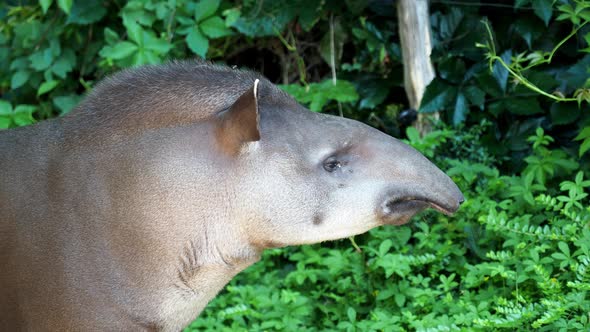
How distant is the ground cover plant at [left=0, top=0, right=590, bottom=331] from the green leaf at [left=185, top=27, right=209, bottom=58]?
2 cm

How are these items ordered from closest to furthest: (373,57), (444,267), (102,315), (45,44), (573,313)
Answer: (102,315) → (573,313) → (444,267) → (373,57) → (45,44)

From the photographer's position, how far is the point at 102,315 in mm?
3260

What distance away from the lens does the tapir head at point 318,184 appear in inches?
130

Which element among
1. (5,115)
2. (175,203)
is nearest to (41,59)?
(5,115)

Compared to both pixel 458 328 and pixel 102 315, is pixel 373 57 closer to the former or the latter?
pixel 458 328

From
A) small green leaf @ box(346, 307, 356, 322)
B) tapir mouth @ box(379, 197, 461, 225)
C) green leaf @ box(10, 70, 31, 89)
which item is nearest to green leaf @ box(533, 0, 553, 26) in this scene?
small green leaf @ box(346, 307, 356, 322)

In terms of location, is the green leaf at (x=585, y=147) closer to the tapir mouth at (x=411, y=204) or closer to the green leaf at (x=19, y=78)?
the tapir mouth at (x=411, y=204)

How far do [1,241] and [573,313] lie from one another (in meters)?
2.32

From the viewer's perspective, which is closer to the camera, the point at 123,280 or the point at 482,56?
the point at 123,280

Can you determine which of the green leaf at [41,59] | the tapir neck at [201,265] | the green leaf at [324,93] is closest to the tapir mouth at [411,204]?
the tapir neck at [201,265]

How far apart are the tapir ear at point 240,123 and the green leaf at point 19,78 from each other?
158 inches

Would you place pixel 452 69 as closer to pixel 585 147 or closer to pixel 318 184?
pixel 585 147

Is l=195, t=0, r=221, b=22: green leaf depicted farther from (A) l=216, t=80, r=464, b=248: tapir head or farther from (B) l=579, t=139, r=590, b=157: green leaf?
(A) l=216, t=80, r=464, b=248: tapir head

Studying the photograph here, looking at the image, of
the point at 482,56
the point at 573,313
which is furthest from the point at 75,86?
the point at 573,313
